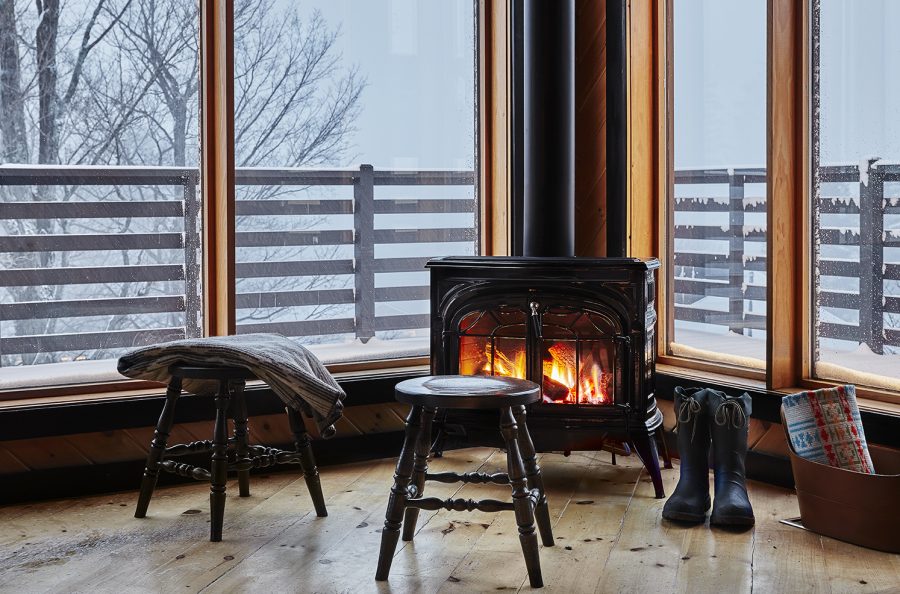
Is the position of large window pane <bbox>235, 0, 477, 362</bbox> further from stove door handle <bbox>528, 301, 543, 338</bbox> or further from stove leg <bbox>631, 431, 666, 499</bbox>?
stove leg <bbox>631, 431, 666, 499</bbox>

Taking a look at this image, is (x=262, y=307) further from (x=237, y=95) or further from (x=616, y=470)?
(x=616, y=470)

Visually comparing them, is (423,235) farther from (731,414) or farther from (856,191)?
(856,191)

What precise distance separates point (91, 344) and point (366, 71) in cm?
141

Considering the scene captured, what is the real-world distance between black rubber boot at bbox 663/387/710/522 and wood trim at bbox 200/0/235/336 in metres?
1.57

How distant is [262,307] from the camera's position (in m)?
3.50

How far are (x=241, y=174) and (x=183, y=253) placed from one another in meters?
0.35

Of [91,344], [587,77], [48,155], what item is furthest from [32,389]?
[587,77]

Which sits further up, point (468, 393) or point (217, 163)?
point (217, 163)

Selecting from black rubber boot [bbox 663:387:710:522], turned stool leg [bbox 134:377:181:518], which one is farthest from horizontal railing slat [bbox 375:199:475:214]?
black rubber boot [bbox 663:387:710:522]

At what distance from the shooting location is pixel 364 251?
A: 3.66 m

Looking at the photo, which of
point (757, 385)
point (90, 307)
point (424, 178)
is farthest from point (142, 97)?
point (757, 385)

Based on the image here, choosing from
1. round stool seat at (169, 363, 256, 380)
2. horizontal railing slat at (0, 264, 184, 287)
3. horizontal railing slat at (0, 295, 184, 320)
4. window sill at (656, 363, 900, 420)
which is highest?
horizontal railing slat at (0, 264, 184, 287)

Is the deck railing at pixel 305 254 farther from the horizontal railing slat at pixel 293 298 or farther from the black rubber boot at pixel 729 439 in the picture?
the black rubber boot at pixel 729 439

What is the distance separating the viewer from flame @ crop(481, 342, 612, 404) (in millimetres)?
3146
